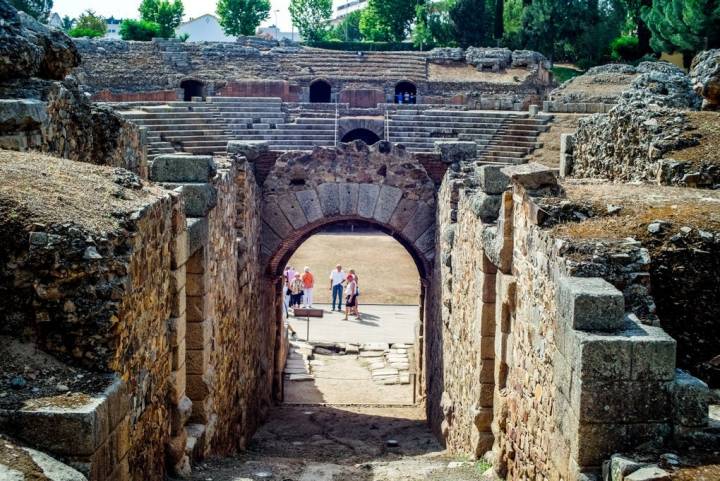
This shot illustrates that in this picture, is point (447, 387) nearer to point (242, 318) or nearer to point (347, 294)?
point (242, 318)

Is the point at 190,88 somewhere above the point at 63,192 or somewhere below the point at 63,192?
above

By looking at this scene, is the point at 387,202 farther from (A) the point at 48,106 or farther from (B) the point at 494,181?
(A) the point at 48,106

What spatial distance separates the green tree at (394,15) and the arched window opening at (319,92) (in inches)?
780

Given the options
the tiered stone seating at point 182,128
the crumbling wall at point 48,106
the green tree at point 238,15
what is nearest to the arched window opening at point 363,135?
the tiered stone seating at point 182,128

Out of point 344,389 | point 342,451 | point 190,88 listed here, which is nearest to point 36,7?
point 190,88

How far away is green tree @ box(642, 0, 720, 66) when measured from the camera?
33.1 metres

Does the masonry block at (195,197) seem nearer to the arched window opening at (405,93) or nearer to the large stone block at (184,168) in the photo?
the large stone block at (184,168)

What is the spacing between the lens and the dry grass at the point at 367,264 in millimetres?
24328

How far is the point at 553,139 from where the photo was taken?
23828 mm

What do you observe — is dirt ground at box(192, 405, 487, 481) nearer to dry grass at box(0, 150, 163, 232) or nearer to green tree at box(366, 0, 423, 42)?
dry grass at box(0, 150, 163, 232)

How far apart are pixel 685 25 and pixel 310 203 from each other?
25034 millimetres

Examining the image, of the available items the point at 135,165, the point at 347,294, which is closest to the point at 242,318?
the point at 135,165

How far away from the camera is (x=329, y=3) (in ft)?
234

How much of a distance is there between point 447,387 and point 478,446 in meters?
2.91
